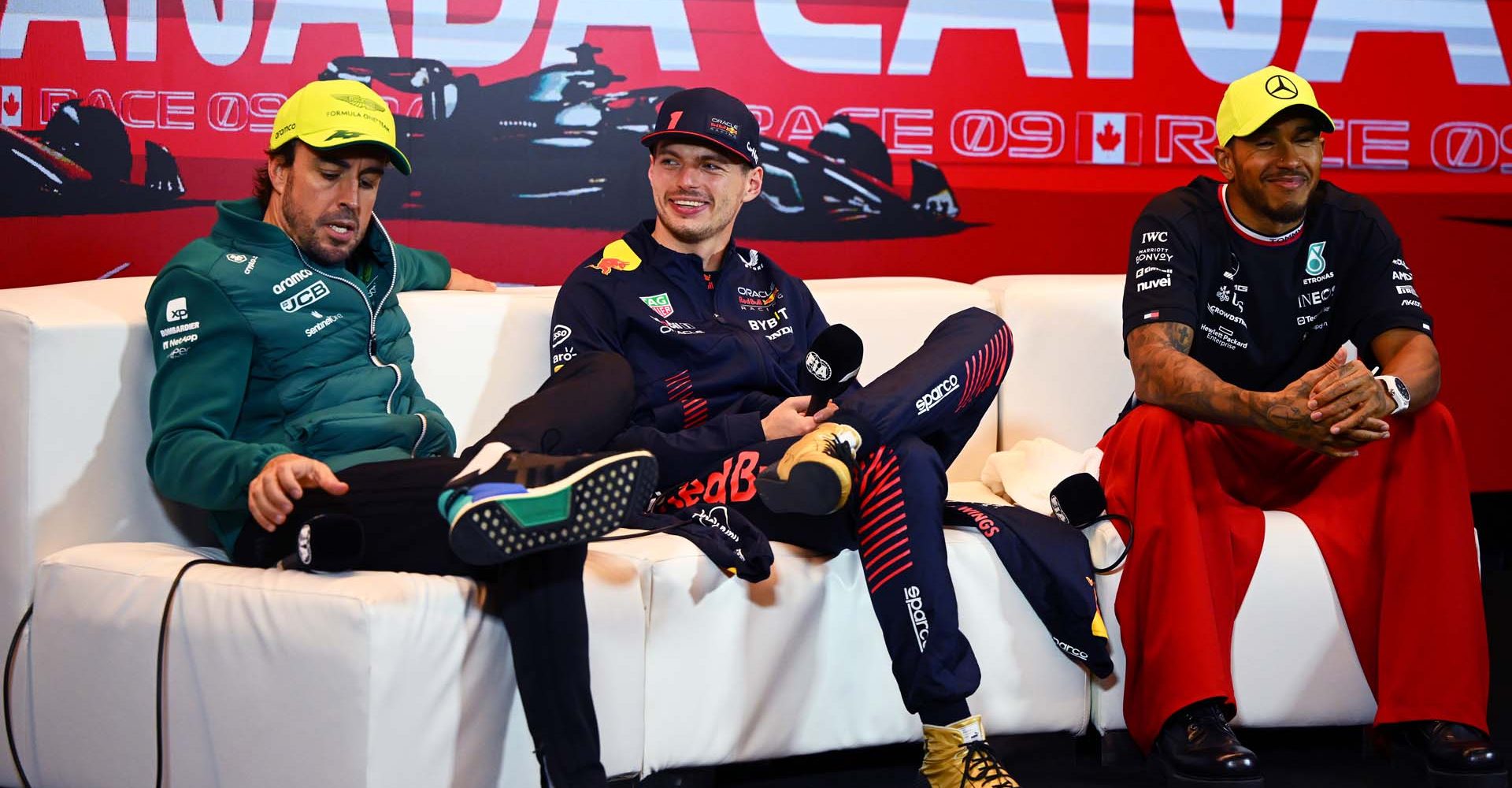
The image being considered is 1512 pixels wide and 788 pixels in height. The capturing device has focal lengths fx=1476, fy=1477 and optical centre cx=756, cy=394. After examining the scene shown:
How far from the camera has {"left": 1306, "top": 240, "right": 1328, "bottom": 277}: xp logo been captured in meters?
2.90

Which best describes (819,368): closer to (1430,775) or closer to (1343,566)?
(1343,566)

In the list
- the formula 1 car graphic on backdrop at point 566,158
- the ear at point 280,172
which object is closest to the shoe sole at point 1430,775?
the formula 1 car graphic on backdrop at point 566,158

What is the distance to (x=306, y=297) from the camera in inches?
94.4

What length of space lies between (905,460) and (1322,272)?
3.54 feet

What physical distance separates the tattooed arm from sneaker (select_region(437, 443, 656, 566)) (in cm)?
110

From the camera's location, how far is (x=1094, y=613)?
253 centimetres

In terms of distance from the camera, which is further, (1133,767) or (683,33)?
(683,33)

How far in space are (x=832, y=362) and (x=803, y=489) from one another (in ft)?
1.34

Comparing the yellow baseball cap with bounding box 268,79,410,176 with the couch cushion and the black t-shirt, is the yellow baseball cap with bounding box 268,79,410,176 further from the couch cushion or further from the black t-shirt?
the black t-shirt

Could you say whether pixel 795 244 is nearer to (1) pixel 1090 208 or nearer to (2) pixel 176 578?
(1) pixel 1090 208

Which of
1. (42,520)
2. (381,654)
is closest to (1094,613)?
(381,654)

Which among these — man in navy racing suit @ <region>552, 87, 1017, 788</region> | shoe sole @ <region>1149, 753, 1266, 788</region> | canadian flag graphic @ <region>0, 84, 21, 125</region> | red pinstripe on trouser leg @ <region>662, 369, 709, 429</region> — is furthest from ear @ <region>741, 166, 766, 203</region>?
canadian flag graphic @ <region>0, 84, 21, 125</region>

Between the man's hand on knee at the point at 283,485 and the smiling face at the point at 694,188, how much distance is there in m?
0.96

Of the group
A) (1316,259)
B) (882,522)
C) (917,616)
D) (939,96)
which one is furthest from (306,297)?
(939,96)
